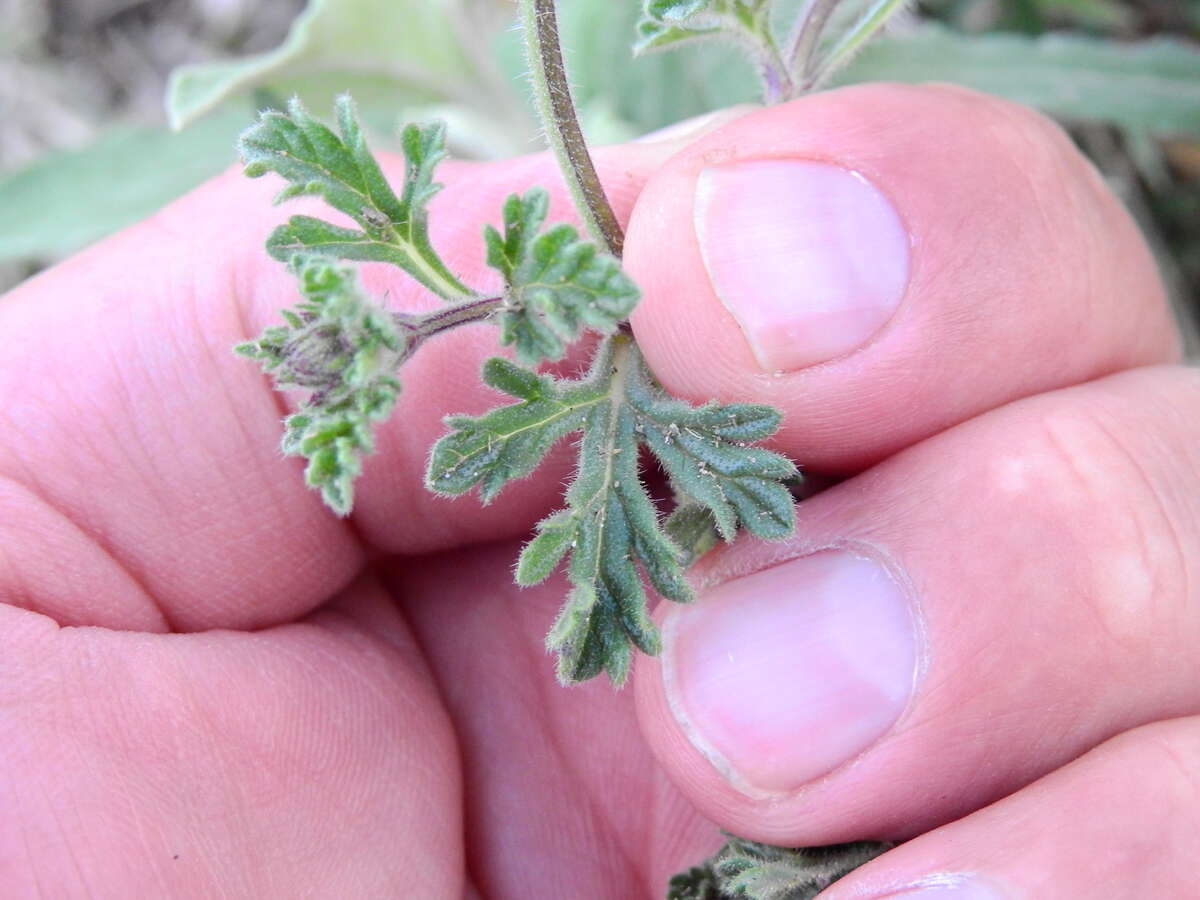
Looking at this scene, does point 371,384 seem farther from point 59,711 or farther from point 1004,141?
point 1004,141

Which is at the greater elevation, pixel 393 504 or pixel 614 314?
pixel 614 314

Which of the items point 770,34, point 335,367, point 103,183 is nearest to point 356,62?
point 103,183

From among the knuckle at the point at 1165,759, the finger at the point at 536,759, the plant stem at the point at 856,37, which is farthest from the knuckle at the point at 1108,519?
the finger at the point at 536,759

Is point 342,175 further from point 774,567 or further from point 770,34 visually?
point 774,567

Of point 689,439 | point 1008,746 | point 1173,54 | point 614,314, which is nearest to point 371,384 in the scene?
point 614,314

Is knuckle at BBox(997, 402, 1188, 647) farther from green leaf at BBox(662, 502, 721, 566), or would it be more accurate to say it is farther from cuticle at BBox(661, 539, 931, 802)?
green leaf at BBox(662, 502, 721, 566)

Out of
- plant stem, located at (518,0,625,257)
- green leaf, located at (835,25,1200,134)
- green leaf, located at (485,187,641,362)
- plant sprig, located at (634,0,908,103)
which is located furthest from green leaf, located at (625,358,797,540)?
green leaf, located at (835,25,1200,134)

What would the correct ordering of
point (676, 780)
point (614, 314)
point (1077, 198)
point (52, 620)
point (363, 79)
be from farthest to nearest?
point (363, 79), point (1077, 198), point (676, 780), point (52, 620), point (614, 314)
